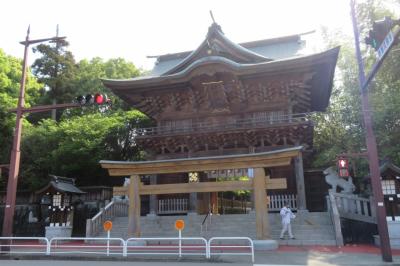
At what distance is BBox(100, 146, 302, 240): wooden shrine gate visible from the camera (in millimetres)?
13383

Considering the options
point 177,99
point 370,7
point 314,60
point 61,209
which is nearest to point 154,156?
point 177,99

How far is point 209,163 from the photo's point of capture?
47.1ft

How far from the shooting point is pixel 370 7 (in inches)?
861

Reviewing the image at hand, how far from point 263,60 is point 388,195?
10.2 meters

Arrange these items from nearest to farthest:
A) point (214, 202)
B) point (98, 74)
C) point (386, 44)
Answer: point (386, 44) < point (214, 202) < point (98, 74)

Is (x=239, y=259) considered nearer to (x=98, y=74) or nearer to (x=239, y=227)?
(x=239, y=227)

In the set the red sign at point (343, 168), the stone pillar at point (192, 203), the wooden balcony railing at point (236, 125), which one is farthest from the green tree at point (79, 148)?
the red sign at point (343, 168)

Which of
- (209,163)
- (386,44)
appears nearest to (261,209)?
(209,163)

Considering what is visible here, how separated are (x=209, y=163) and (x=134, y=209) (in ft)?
11.9

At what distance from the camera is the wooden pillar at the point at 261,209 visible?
1330 cm

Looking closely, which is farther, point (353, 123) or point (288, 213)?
point (353, 123)

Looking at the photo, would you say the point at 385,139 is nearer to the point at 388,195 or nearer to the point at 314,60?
the point at 388,195

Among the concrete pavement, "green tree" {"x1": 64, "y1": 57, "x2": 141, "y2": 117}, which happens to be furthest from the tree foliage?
"green tree" {"x1": 64, "y1": 57, "x2": 141, "y2": 117}

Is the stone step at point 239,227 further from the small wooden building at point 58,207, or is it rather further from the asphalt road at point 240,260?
the asphalt road at point 240,260
